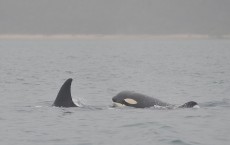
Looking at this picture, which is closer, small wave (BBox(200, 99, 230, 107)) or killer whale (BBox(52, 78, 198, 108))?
killer whale (BBox(52, 78, 198, 108))

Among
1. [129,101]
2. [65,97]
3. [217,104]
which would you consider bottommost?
[65,97]

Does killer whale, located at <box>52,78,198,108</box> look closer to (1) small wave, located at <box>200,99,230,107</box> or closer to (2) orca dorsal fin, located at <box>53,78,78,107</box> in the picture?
(2) orca dorsal fin, located at <box>53,78,78,107</box>

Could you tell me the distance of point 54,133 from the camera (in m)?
16.6

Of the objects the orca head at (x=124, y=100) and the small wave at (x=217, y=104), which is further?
the small wave at (x=217, y=104)

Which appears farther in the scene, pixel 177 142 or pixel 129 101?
pixel 129 101

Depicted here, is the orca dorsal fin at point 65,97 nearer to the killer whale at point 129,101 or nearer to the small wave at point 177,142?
the killer whale at point 129,101

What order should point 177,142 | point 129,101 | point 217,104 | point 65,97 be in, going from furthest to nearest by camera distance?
point 217,104, point 129,101, point 65,97, point 177,142

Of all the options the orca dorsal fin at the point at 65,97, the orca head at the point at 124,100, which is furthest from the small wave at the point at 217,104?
the orca dorsal fin at the point at 65,97

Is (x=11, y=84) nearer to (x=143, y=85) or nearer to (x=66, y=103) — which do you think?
(x=143, y=85)

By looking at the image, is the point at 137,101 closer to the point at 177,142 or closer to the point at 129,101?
the point at 129,101

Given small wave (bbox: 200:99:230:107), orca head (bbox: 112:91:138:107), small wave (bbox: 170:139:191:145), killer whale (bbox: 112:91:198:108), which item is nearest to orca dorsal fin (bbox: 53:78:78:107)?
orca head (bbox: 112:91:138:107)

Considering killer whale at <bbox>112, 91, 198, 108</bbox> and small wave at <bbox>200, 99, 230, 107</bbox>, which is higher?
small wave at <bbox>200, 99, 230, 107</bbox>

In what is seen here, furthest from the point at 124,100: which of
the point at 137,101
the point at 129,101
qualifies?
the point at 137,101

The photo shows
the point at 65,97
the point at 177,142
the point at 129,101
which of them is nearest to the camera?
the point at 177,142
